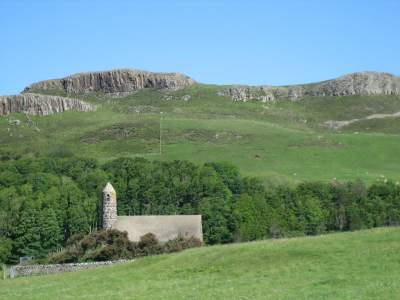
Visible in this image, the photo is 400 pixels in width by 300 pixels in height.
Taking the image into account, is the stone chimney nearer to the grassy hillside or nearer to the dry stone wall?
the dry stone wall

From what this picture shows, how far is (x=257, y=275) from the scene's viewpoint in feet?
111

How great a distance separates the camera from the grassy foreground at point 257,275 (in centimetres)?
2886

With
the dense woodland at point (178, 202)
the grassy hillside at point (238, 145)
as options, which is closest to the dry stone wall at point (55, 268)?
the dense woodland at point (178, 202)

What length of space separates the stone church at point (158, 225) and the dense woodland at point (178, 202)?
16.8m

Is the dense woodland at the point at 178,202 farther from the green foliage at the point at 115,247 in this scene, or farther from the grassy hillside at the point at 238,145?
the green foliage at the point at 115,247

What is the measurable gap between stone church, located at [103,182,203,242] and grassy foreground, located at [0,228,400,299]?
21.1 metres

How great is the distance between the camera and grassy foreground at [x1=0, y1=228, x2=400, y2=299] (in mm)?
28859

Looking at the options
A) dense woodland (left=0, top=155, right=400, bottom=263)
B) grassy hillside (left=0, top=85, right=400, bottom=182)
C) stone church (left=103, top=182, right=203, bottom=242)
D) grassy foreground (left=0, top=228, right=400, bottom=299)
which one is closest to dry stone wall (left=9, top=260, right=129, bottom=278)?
grassy foreground (left=0, top=228, right=400, bottom=299)

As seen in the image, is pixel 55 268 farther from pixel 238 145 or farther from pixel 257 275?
pixel 238 145

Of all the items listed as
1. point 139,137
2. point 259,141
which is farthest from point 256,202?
point 139,137

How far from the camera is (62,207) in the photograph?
9069 cm

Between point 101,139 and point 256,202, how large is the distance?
89310mm

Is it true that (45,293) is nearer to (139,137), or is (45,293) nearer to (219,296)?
(219,296)

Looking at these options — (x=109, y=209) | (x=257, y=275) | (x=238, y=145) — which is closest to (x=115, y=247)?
(x=109, y=209)
